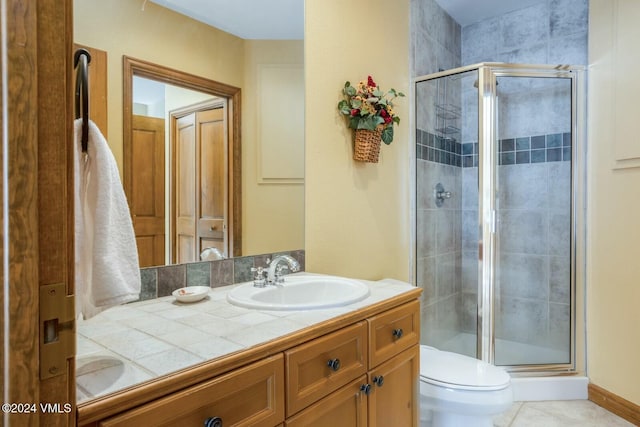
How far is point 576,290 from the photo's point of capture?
7.80 feet

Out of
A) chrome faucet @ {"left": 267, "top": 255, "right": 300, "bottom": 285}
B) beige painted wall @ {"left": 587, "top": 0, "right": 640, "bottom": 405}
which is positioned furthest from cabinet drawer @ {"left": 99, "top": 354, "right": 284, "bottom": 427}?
beige painted wall @ {"left": 587, "top": 0, "right": 640, "bottom": 405}

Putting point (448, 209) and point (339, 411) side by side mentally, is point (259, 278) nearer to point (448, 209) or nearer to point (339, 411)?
point (339, 411)

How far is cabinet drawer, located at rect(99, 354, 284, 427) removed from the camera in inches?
25.7

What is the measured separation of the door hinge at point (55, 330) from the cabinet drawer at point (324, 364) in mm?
511

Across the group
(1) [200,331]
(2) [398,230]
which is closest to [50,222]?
(1) [200,331]

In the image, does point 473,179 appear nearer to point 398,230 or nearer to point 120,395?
point 398,230

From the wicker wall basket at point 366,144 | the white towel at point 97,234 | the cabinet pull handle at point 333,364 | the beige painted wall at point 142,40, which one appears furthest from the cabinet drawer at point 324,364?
the wicker wall basket at point 366,144

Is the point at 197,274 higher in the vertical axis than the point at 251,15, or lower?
lower

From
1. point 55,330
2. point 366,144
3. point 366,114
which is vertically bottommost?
point 55,330

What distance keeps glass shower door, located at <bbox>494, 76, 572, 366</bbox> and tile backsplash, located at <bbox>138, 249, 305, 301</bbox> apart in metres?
1.67

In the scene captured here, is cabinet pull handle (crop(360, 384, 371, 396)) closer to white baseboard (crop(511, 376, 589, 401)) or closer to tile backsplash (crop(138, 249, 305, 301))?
tile backsplash (crop(138, 249, 305, 301))

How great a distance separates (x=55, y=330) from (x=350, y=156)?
5.42 feet

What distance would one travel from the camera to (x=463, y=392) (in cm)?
153

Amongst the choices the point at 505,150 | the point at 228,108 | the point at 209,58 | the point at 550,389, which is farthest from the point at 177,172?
the point at 550,389
